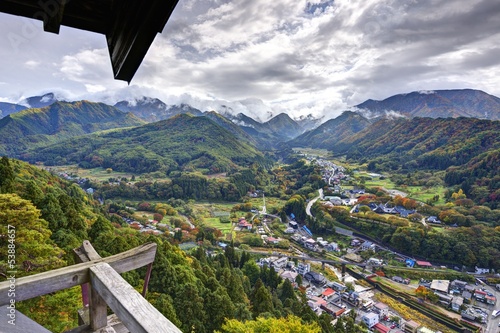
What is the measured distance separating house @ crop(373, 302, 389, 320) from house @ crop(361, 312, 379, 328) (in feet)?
3.03

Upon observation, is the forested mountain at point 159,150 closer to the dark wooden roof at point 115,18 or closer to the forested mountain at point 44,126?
the forested mountain at point 44,126

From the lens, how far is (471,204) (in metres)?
49.0

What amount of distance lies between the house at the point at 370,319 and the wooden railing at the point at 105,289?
2525cm

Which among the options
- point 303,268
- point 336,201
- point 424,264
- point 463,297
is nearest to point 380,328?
point 303,268

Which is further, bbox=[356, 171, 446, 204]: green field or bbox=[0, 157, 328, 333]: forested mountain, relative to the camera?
bbox=[356, 171, 446, 204]: green field

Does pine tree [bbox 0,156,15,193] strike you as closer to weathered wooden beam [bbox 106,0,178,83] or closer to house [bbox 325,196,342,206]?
weathered wooden beam [bbox 106,0,178,83]

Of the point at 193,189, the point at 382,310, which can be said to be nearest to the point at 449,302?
the point at 382,310

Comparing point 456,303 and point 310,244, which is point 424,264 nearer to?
point 456,303

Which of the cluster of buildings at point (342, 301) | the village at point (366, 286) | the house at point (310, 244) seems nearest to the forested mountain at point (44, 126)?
the house at point (310, 244)

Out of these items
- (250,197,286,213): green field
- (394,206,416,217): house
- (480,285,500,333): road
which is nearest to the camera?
(480,285,500,333): road

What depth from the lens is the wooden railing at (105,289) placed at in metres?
1.33

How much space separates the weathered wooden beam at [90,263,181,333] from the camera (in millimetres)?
1271

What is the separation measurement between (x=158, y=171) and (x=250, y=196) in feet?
115

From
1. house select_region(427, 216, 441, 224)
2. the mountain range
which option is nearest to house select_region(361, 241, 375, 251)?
house select_region(427, 216, 441, 224)
